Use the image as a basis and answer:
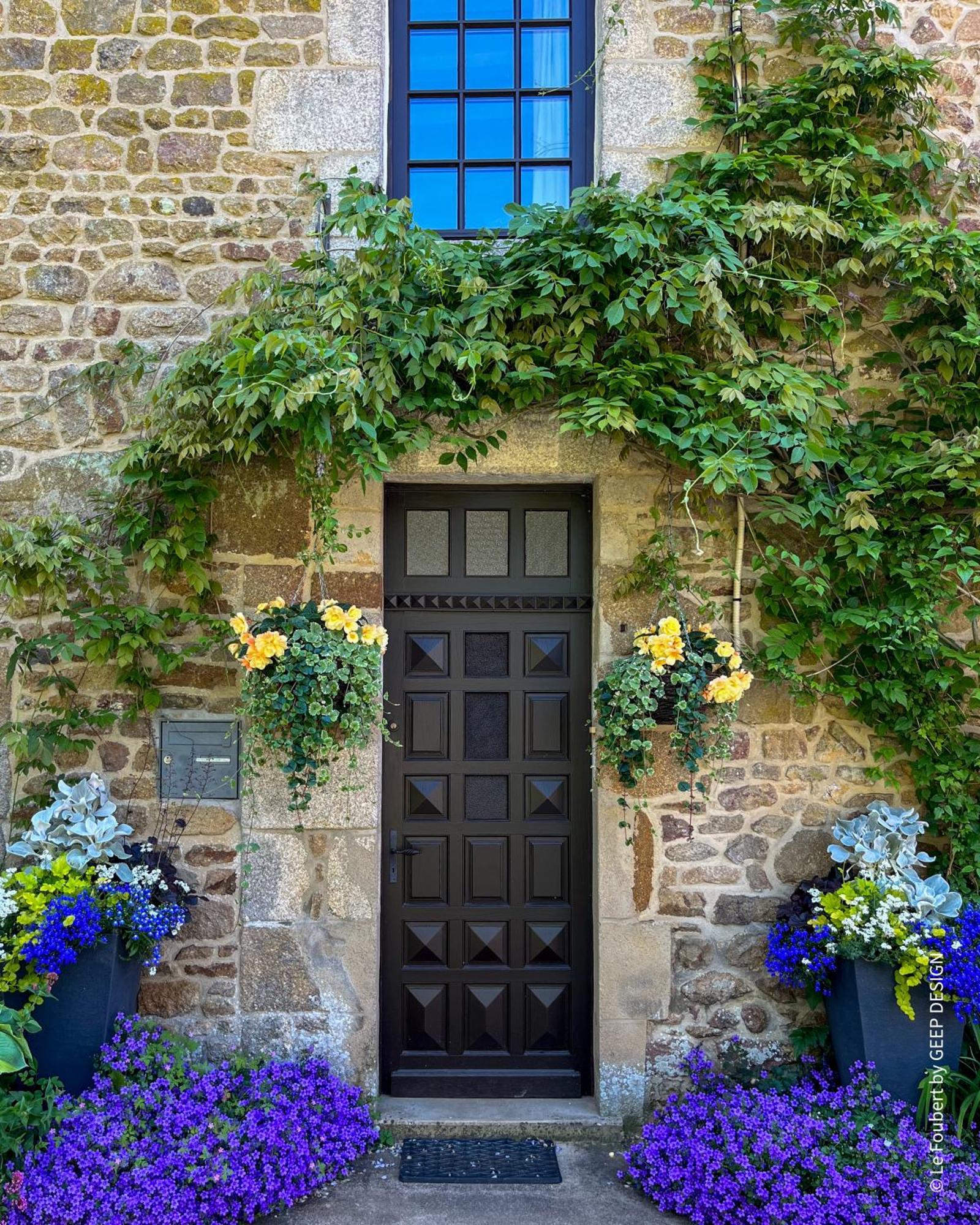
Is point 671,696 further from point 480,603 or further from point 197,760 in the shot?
point 197,760

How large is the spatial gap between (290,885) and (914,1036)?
2.36m

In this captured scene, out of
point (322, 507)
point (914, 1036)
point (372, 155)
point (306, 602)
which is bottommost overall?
point (914, 1036)

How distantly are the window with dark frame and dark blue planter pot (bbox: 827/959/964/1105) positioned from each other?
3362mm

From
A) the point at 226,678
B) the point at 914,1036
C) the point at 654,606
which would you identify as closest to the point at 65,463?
the point at 226,678

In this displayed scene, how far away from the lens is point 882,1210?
293cm

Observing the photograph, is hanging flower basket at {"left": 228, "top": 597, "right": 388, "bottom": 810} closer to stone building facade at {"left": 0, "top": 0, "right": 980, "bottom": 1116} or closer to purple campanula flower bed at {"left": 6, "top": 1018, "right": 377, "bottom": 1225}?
stone building facade at {"left": 0, "top": 0, "right": 980, "bottom": 1116}

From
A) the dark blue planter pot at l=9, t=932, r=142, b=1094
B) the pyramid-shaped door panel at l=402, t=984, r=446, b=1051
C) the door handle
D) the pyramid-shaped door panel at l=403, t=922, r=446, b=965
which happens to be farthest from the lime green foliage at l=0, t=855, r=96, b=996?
the pyramid-shaped door panel at l=402, t=984, r=446, b=1051

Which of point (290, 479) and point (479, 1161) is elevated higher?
point (290, 479)

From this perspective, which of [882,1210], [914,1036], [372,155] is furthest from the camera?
[372,155]

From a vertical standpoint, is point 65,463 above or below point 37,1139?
above

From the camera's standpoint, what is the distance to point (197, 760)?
381 cm

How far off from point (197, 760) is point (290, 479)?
3.91 ft

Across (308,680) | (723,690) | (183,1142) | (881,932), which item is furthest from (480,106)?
(183,1142)

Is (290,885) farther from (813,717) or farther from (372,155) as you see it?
(372,155)
